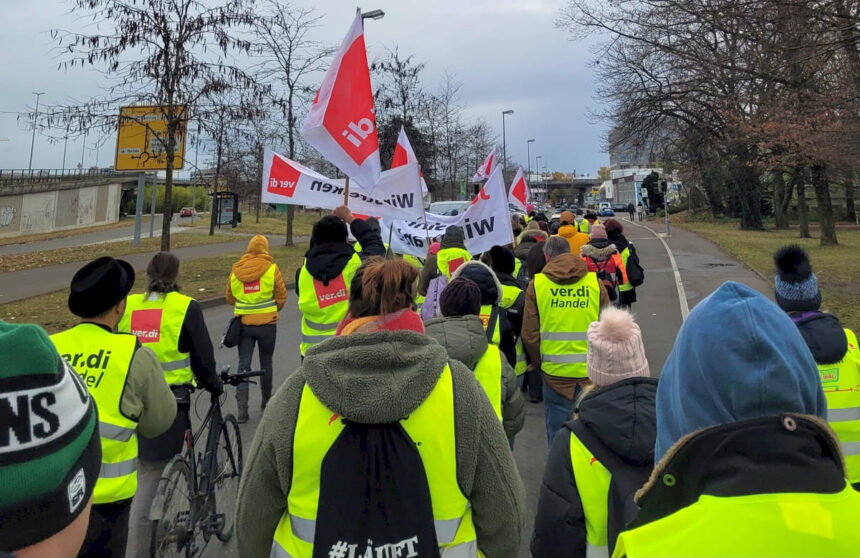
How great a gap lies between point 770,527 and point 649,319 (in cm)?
1069

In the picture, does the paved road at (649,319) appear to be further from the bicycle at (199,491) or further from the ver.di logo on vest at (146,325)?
the ver.di logo on vest at (146,325)

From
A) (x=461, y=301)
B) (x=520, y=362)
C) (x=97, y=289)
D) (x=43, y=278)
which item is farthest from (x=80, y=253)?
(x=461, y=301)

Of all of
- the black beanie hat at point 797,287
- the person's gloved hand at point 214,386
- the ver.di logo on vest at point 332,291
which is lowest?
the person's gloved hand at point 214,386

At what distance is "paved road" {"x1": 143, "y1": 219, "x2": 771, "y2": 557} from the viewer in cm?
500

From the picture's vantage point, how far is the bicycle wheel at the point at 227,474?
12.8ft

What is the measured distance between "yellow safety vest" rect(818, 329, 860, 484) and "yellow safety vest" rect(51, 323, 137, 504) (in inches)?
133

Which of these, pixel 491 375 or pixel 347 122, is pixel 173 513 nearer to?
pixel 491 375

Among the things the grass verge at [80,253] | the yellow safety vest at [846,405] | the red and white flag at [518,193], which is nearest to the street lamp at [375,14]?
the red and white flag at [518,193]

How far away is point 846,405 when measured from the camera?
288cm

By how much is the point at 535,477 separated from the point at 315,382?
3485 millimetres

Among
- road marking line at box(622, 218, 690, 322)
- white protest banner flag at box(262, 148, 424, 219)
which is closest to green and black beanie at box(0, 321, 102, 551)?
white protest banner flag at box(262, 148, 424, 219)

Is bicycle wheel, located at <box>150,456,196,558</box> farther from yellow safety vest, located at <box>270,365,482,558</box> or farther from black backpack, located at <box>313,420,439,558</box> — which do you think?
black backpack, located at <box>313,420,439,558</box>

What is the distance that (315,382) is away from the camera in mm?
1706

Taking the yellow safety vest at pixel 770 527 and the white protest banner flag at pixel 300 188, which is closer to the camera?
the yellow safety vest at pixel 770 527
